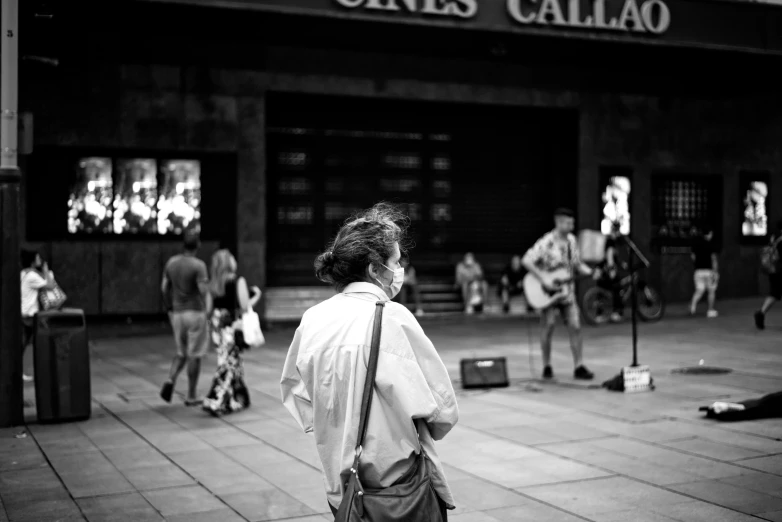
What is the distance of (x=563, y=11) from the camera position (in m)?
18.5

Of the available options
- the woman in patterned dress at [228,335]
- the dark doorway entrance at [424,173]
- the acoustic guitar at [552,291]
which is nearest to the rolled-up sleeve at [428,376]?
the woman in patterned dress at [228,335]

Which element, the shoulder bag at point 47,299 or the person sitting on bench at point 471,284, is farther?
the person sitting on bench at point 471,284

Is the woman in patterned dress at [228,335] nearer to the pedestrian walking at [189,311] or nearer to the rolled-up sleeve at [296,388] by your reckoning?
the pedestrian walking at [189,311]

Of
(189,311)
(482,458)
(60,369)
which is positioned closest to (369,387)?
(482,458)

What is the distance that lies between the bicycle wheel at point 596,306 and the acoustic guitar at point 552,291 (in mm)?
7584

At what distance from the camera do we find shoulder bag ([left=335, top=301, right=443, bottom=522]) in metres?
3.10

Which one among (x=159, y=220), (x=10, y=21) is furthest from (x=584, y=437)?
(x=159, y=220)

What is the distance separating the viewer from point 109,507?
6.05 m

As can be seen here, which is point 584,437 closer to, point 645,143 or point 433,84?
point 433,84

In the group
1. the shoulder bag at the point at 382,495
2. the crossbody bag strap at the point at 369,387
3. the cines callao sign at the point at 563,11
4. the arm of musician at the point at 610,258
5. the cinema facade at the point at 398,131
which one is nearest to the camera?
the shoulder bag at the point at 382,495

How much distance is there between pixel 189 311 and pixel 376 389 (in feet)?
23.8

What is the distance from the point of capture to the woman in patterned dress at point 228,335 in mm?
9547

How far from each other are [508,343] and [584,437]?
7.98 meters

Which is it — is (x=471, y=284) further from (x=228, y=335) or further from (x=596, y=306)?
(x=228, y=335)
